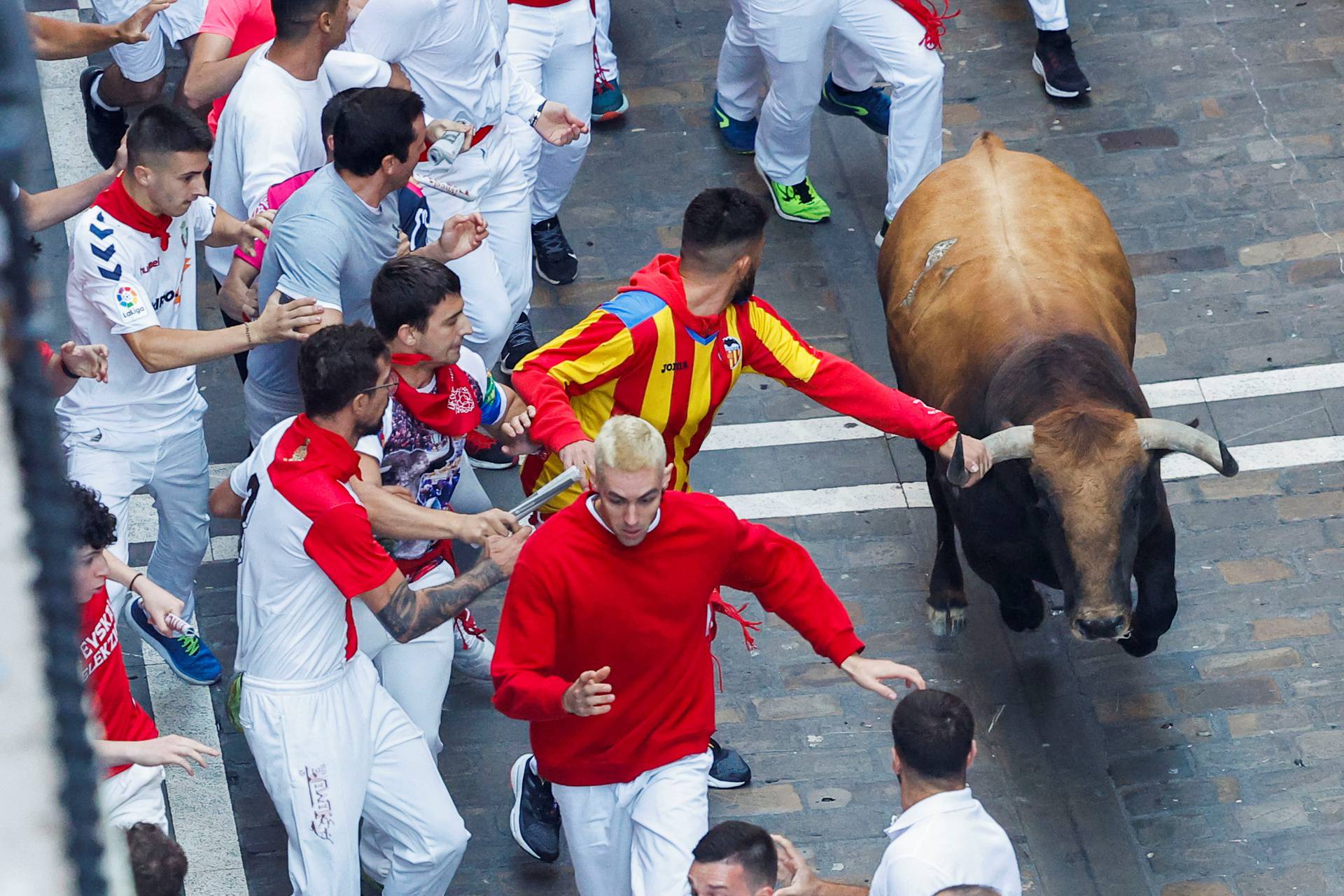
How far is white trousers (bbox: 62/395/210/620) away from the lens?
652 cm

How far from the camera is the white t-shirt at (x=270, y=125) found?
22.8 ft

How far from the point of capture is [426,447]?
622 cm

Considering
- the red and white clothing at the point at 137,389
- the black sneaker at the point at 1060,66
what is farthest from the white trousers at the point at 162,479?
the black sneaker at the point at 1060,66

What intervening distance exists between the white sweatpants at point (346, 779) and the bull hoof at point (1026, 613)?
276cm

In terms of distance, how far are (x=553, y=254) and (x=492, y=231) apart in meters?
1.34

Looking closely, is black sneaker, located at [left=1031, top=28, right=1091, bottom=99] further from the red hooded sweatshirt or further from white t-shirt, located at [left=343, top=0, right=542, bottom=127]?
the red hooded sweatshirt

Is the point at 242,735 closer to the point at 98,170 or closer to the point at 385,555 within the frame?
the point at 385,555

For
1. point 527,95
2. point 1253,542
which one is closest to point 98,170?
point 527,95

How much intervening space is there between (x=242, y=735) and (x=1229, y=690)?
4241 millimetres

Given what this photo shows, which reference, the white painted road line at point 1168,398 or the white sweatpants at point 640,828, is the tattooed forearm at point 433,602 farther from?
the white painted road line at point 1168,398

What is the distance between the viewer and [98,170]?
989cm

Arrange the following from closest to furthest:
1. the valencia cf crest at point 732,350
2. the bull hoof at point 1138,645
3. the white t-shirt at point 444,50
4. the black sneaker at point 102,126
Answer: the valencia cf crest at point 732,350 < the bull hoof at point 1138,645 < the white t-shirt at point 444,50 < the black sneaker at point 102,126

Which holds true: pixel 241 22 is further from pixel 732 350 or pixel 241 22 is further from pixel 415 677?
pixel 415 677

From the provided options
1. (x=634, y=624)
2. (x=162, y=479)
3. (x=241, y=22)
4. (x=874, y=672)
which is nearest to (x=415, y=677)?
(x=634, y=624)
